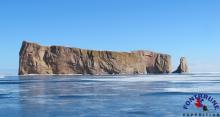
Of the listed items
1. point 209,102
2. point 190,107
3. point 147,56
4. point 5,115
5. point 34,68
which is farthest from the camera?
point 147,56

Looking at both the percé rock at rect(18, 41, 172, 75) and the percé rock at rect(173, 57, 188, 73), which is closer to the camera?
the percé rock at rect(18, 41, 172, 75)

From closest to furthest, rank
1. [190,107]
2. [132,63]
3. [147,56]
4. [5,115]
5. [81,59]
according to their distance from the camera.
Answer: [5,115], [190,107], [81,59], [132,63], [147,56]

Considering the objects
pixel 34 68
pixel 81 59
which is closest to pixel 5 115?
pixel 34 68

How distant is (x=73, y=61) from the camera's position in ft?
378

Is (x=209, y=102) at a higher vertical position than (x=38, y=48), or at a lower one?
lower

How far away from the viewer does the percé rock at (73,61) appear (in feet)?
355

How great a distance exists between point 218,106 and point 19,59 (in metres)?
96.0

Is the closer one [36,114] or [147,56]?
[36,114]

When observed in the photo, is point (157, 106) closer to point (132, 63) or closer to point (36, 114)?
point (36, 114)

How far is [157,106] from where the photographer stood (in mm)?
18844

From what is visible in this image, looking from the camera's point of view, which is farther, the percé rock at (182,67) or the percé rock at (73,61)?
the percé rock at (182,67)

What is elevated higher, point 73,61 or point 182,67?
point 73,61

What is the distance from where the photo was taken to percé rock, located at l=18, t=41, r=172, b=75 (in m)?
108

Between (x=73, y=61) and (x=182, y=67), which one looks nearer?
(x=73, y=61)
